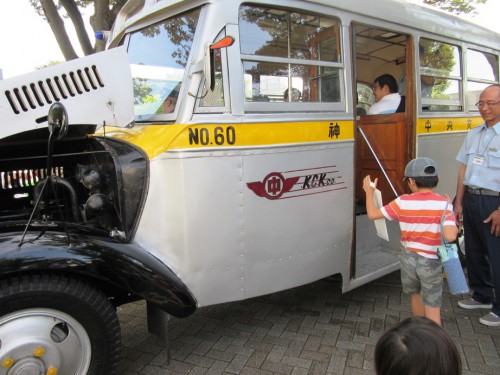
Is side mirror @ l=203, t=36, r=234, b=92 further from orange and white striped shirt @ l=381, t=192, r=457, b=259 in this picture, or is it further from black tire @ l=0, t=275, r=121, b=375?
orange and white striped shirt @ l=381, t=192, r=457, b=259

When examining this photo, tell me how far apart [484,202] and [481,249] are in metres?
0.56

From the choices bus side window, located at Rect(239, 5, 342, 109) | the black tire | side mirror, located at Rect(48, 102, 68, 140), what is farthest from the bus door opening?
the black tire

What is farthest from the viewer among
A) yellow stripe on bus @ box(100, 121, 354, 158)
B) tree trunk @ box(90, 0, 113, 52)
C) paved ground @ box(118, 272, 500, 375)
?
tree trunk @ box(90, 0, 113, 52)

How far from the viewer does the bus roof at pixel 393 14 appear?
2.72 meters

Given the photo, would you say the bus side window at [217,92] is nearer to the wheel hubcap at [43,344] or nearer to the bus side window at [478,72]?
the wheel hubcap at [43,344]

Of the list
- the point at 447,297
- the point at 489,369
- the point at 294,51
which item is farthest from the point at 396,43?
the point at 489,369

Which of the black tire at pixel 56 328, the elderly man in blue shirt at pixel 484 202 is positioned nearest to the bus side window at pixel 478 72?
the elderly man in blue shirt at pixel 484 202

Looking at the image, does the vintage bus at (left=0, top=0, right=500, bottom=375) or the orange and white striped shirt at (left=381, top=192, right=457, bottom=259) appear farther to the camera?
the orange and white striped shirt at (left=381, top=192, right=457, bottom=259)

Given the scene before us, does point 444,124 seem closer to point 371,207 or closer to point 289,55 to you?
point 371,207

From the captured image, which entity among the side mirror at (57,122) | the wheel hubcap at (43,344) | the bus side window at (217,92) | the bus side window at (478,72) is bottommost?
the wheel hubcap at (43,344)

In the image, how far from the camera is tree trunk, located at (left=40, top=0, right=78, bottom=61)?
7489 millimetres

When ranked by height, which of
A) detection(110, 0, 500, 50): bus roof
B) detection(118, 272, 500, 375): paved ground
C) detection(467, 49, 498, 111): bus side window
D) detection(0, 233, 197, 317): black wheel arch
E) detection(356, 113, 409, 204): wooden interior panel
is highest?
detection(110, 0, 500, 50): bus roof

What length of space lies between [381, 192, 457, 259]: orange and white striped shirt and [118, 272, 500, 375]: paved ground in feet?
2.83

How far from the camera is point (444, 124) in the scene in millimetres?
3967
